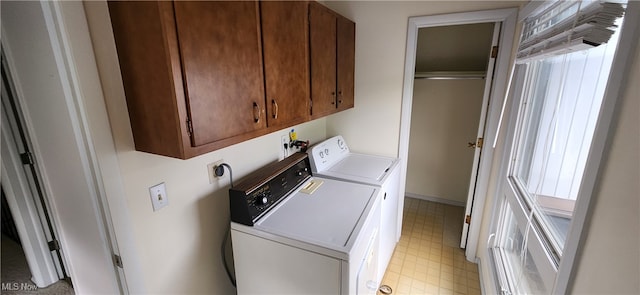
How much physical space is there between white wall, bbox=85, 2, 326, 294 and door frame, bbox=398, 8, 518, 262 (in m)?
1.29

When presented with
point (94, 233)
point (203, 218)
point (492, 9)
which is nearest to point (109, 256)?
point (94, 233)

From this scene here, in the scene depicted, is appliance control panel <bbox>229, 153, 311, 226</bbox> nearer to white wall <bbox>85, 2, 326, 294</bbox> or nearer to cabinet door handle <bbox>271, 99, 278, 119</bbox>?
white wall <bbox>85, 2, 326, 294</bbox>

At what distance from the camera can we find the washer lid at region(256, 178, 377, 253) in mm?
1235

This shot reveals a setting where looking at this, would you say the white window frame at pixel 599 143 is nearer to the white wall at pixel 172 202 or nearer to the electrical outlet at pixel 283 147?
the white wall at pixel 172 202

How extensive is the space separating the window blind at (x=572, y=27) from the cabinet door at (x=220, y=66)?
1128 mm

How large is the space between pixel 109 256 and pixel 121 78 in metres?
0.74

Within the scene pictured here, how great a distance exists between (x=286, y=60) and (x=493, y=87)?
160cm

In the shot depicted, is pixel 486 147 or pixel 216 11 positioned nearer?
pixel 216 11

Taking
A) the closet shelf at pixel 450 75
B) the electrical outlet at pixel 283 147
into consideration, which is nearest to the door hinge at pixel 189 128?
the electrical outlet at pixel 283 147

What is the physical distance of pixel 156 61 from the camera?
83 centimetres

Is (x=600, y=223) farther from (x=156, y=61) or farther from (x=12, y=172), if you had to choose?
(x=12, y=172)

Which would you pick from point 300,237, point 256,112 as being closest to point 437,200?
point 300,237

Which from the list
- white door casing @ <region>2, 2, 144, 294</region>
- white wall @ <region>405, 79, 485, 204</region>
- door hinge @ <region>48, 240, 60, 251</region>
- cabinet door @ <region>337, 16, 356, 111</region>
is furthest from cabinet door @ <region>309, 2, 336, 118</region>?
door hinge @ <region>48, 240, 60, 251</region>

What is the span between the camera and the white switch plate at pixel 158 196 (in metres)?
1.13
